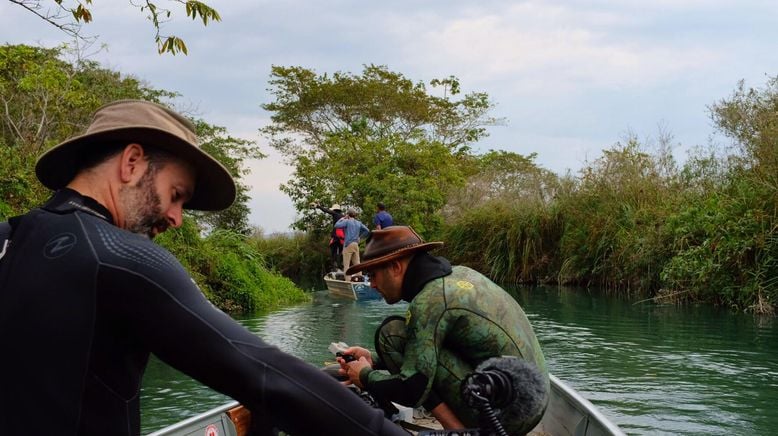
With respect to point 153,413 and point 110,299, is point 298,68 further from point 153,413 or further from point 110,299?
point 110,299

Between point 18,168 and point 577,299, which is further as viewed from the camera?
point 577,299

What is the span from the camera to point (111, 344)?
1.26 m

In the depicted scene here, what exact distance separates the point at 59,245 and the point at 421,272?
2.84 m

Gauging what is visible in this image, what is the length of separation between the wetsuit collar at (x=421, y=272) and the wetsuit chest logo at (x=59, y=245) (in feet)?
9.07

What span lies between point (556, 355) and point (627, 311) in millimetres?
5597

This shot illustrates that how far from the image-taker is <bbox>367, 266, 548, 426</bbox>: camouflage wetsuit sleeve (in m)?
3.75

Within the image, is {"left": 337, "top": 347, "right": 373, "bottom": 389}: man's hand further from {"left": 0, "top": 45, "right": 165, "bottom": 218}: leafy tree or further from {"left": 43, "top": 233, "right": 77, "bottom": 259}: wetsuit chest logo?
{"left": 0, "top": 45, "right": 165, "bottom": 218}: leafy tree

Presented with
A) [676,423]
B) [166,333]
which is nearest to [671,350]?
[676,423]

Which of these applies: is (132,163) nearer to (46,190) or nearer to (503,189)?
(46,190)

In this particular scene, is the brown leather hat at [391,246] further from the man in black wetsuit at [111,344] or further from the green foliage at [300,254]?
the green foliage at [300,254]

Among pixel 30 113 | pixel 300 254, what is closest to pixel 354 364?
pixel 30 113

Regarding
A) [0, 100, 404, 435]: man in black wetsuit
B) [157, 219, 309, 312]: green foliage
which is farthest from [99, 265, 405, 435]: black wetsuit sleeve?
[157, 219, 309, 312]: green foliage

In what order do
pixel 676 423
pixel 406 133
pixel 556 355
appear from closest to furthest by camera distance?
pixel 676 423 < pixel 556 355 < pixel 406 133

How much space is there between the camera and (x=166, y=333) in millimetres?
1209
